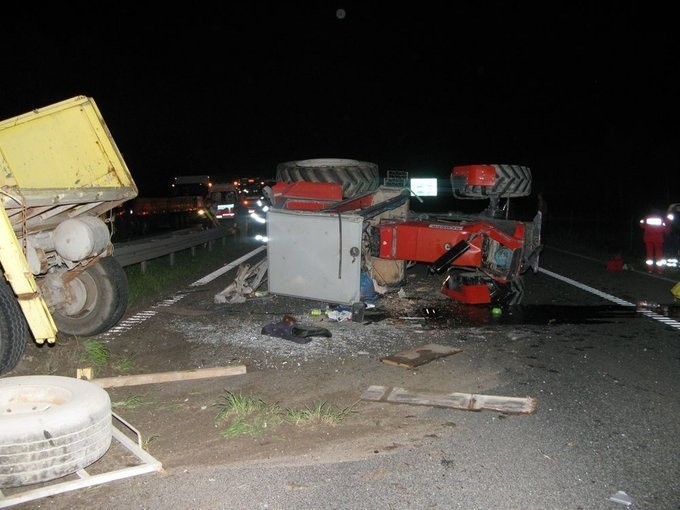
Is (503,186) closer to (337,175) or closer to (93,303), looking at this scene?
(337,175)

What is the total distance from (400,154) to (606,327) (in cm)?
6904

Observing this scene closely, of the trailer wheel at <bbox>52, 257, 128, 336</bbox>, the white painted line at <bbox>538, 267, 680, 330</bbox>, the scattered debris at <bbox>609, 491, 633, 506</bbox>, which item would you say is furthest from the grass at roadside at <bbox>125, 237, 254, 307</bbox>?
the white painted line at <bbox>538, 267, 680, 330</bbox>

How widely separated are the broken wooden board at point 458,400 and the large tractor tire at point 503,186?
14.9 feet

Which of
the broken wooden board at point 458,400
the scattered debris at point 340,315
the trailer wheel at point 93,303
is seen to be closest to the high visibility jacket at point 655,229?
the scattered debris at point 340,315

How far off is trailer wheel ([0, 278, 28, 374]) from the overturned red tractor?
375cm

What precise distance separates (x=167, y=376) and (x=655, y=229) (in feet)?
35.0

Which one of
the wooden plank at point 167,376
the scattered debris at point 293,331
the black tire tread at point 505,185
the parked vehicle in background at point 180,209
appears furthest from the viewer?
the parked vehicle in background at point 180,209

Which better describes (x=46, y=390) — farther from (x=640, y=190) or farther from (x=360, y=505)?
(x=640, y=190)

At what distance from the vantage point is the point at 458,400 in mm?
4441

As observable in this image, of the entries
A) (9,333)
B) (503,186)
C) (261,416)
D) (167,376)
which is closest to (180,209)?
(503,186)

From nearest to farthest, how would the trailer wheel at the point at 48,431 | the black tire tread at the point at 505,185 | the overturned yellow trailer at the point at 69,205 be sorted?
the trailer wheel at the point at 48,431
the overturned yellow trailer at the point at 69,205
the black tire tread at the point at 505,185

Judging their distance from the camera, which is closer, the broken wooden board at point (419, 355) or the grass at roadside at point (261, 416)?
the grass at roadside at point (261, 416)

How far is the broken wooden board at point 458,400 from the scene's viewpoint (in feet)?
14.1

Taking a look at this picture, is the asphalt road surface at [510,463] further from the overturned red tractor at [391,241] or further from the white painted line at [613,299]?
the overturned red tractor at [391,241]
